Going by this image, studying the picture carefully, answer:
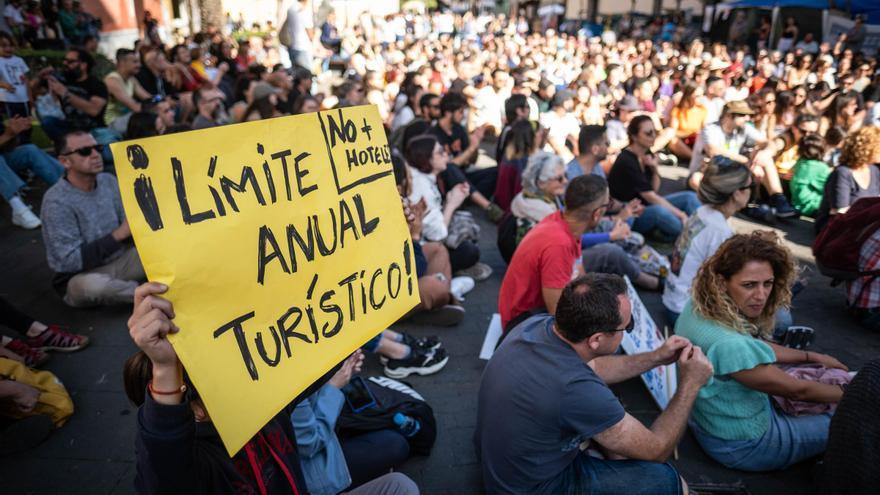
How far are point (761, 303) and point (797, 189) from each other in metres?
5.25

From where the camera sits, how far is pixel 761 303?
9.93 feet

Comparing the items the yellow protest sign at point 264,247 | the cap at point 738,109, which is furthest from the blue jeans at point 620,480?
the cap at point 738,109

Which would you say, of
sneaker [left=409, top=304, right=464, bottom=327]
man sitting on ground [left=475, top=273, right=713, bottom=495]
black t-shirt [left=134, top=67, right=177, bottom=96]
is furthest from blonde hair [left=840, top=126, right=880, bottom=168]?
black t-shirt [left=134, top=67, right=177, bottom=96]

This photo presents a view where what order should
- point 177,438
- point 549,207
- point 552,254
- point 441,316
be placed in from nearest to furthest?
point 177,438 → point 552,254 → point 441,316 → point 549,207

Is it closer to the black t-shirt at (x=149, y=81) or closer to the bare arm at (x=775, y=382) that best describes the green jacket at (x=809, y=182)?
the bare arm at (x=775, y=382)

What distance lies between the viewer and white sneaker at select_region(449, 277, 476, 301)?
17.5ft

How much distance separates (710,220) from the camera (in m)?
4.26

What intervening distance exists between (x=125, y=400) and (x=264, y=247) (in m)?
2.72

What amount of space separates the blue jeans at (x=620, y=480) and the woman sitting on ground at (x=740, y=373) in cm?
67

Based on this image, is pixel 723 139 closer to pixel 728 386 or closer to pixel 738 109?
pixel 738 109

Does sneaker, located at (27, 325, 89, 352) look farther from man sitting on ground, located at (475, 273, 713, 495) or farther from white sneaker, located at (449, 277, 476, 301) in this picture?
man sitting on ground, located at (475, 273, 713, 495)

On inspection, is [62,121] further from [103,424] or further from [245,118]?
[103,424]

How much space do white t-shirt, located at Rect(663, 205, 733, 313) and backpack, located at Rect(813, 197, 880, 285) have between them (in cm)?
109

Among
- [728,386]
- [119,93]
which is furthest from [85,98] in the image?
[728,386]
